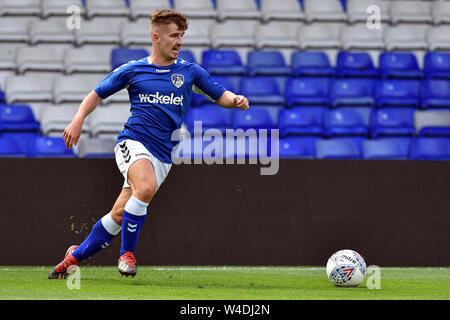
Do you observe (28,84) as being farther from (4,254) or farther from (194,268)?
(194,268)

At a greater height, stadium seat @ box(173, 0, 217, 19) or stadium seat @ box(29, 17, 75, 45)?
stadium seat @ box(173, 0, 217, 19)

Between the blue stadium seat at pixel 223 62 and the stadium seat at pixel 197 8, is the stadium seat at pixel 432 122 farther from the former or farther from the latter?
the stadium seat at pixel 197 8

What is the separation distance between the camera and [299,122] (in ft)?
35.7

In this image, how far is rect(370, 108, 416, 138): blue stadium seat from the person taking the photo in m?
11.0

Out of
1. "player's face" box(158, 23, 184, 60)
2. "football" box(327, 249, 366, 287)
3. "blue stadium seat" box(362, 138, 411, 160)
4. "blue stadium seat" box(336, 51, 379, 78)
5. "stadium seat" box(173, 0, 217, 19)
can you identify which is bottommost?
"football" box(327, 249, 366, 287)

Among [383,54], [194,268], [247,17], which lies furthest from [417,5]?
[194,268]

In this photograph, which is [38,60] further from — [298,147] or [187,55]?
[298,147]

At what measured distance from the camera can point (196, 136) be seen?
10.1 meters

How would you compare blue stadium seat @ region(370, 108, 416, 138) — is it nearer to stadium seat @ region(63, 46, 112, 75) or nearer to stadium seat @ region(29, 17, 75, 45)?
stadium seat @ region(63, 46, 112, 75)

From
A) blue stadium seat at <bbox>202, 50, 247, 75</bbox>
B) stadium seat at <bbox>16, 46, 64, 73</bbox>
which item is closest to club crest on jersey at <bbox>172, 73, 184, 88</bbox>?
blue stadium seat at <bbox>202, 50, 247, 75</bbox>

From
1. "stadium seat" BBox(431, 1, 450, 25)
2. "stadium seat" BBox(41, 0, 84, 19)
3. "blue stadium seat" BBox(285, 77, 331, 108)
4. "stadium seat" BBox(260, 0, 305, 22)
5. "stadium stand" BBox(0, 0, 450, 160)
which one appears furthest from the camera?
"stadium seat" BBox(431, 1, 450, 25)

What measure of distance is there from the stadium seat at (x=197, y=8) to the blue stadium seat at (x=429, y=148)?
3.78 metres

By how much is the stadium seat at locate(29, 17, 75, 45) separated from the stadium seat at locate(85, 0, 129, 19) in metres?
0.51
